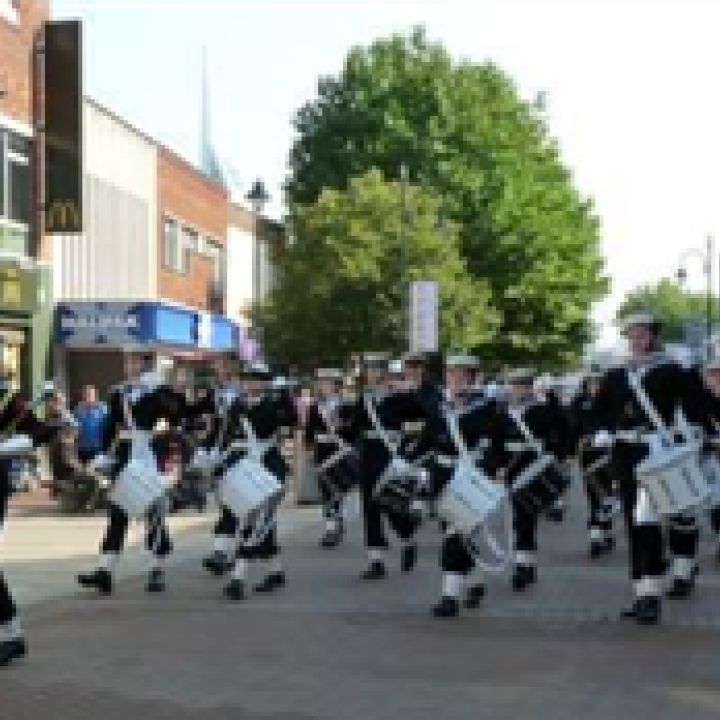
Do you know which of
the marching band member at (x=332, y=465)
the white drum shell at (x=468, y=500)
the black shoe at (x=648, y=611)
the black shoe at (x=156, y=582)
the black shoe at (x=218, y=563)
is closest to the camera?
the black shoe at (x=648, y=611)

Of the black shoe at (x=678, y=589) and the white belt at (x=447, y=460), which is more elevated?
the white belt at (x=447, y=460)

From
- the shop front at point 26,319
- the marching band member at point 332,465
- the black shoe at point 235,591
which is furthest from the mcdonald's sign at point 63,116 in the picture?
the black shoe at point 235,591

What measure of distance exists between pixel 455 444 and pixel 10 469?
3.26 meters

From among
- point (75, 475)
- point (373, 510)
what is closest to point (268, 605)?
point (373, 510)

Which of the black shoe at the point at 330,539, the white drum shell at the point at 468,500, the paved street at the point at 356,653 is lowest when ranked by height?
the paved street at the point at 356,653

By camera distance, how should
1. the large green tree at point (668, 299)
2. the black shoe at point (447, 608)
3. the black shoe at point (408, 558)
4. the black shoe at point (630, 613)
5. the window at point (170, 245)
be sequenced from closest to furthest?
the black shoe at point (630, 613) → the black shoe at point (447, 608) → the black shoe at point (408, 558) → the window at point (170, 245) → the large green tree at point (668, 299)

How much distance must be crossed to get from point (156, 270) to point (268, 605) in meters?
26.6

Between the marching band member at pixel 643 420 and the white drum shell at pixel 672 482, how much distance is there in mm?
179

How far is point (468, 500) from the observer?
10.8 meters

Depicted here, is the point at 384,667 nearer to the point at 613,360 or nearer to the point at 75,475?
the point at 613,360

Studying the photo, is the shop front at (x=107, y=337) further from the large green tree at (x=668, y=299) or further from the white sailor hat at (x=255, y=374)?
the large green tree at (x=668, y=299)

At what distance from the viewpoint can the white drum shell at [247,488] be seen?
466 inches

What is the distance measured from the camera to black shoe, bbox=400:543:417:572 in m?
13.7

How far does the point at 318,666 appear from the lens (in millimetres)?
9000
